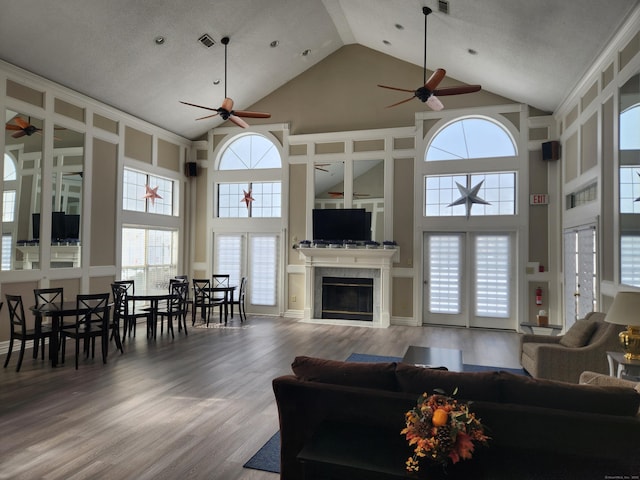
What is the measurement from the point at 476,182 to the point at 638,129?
12.3 feet

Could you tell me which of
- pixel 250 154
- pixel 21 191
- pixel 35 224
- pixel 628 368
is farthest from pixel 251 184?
pixel 628 368

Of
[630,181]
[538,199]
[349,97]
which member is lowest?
Result: [630,181]

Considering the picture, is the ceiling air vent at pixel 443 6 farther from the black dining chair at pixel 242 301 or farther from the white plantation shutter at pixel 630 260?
the black dining chair at pixel 242 301

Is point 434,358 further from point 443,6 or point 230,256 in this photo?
point 230,256

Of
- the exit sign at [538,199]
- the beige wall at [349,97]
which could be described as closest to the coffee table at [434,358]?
the exit sign at [538,199]

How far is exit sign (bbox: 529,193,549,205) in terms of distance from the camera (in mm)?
7383

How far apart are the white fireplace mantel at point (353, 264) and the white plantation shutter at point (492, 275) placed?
1.57 metres

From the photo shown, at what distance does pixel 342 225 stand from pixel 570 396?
628 cm

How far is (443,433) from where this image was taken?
1722 mm

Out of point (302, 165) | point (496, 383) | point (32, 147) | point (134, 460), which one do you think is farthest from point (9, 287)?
point (496, 383)

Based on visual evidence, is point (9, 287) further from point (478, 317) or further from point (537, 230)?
point (537, 230)

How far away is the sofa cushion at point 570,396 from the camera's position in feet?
6.54

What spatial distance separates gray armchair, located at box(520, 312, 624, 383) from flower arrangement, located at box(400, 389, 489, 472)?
293 centimetres

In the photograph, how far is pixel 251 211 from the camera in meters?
9.20
